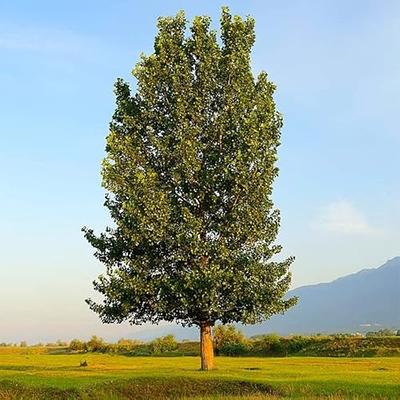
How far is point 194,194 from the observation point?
4897cm

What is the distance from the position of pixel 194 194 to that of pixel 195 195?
0.11 metres

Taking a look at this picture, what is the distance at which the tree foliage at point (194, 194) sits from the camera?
47438 mm

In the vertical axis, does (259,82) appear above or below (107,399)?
above

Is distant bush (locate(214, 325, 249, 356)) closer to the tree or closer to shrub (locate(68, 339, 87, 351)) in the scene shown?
shrub (locate(68, 339, 87, 351))

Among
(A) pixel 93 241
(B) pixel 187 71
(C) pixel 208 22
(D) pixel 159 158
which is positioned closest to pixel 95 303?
(A) pixel 93 241

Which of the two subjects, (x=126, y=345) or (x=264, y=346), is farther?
(x=126, y=345)

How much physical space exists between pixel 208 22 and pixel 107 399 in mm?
31880

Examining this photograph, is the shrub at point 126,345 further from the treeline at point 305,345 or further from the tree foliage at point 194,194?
the tree foliage at point 194,194

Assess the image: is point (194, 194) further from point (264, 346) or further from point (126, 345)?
point (126, 345)

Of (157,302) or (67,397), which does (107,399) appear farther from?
(157,302)

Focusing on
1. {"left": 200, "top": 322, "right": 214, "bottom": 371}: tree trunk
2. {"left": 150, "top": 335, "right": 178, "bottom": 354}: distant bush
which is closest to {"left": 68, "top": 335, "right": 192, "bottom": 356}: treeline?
{"left": 150, "top": 335, "right": 178, "bottom": 354}: distant bush

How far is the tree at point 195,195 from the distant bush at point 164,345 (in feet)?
177

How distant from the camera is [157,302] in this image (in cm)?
4834

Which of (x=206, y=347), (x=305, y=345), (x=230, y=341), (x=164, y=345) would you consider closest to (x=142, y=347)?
(x=164, y=345)
